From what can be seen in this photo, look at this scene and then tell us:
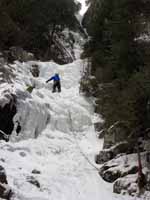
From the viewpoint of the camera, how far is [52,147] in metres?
14.3

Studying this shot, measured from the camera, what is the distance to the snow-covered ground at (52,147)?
11.1 metres

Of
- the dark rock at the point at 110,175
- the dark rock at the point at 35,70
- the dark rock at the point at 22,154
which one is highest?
the dark rock at the point at 35,70

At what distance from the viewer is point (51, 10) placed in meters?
26.7

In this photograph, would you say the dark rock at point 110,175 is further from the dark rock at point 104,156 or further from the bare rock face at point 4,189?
the bare rock face at point 4,189

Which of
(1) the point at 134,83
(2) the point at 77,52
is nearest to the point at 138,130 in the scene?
(1) the point at 134,83

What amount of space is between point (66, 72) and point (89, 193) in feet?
41.6

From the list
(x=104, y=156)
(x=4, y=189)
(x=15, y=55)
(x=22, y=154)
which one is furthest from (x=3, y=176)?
(x=15, y=55)

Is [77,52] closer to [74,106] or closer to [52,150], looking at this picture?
[74,106]

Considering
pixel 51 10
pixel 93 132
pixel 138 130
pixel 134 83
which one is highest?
pixel 51 10

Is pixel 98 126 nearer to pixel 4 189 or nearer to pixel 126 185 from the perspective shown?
pixel 126 185

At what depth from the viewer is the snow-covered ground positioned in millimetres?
11125

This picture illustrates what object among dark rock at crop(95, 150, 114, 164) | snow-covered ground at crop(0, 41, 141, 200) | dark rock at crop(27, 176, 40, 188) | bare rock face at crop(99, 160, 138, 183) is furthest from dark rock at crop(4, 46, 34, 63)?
dark rock at crop(27, 176, 40, 188)

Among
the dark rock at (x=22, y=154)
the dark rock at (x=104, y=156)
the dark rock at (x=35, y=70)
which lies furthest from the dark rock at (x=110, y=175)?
the dark rock at (x=35, y=70)

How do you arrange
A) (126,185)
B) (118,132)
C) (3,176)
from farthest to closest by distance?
(118,132) → (126,185) → (3,176)
